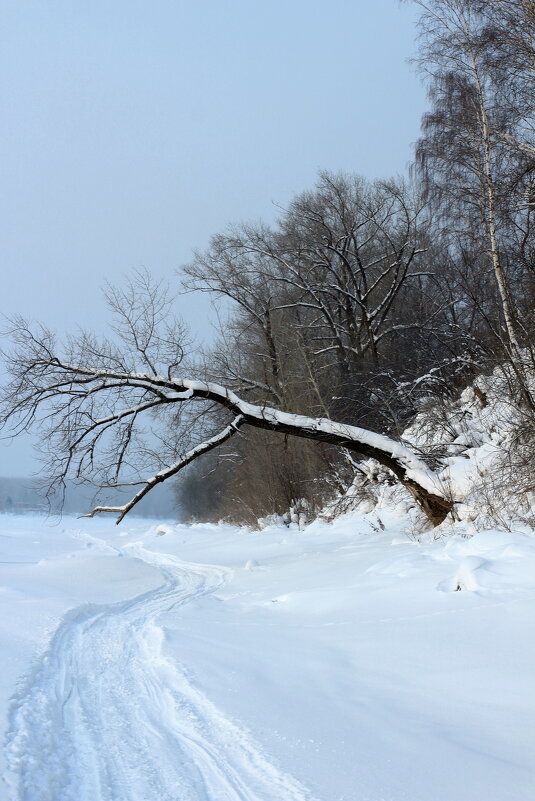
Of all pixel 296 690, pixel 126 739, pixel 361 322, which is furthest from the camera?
pixel 361 322

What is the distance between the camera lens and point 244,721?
3.74 meters

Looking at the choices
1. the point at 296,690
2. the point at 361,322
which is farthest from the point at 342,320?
the point at 296,690

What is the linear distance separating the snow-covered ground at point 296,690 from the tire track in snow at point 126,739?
0.04 ft

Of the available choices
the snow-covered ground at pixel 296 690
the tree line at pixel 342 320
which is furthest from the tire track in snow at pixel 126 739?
the tree line at pixel 342 320

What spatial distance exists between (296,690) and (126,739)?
3.80 ft

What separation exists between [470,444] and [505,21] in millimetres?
7184

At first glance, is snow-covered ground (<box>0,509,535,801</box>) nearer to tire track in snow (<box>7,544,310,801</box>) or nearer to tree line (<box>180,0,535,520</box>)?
tire track in snow (<box>7,544,310,801</box>)

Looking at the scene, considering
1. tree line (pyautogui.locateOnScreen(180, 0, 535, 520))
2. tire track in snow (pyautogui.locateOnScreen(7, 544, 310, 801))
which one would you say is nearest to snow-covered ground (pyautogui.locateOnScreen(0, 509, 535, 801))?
tire track in snow (pyautogui.locateOnScreen(7, 544, 310, 801))

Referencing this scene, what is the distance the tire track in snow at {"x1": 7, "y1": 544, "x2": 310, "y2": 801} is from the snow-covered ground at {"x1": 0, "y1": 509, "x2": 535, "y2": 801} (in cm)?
1

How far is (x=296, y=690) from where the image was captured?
4262 mm

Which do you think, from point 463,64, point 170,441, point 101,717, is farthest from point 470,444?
point 101,717

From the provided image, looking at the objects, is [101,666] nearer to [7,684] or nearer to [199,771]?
[7,684]

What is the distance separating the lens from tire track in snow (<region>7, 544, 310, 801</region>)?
114 inches

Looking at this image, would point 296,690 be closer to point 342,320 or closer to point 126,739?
point 126,739
